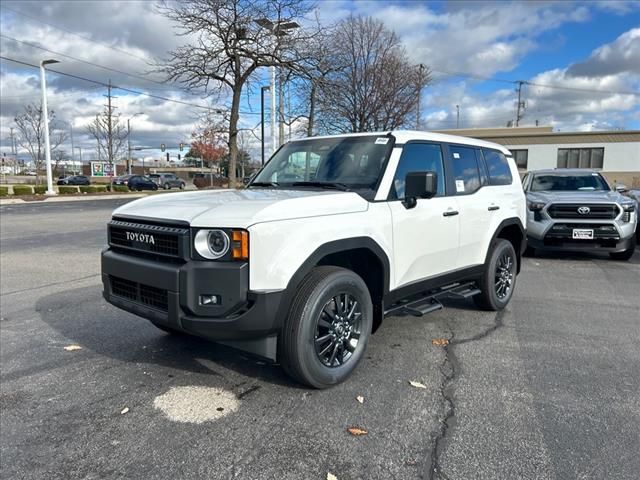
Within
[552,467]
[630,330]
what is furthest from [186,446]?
[630,330]

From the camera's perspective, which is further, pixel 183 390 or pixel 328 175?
pixel 328 175

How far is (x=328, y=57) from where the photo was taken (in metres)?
19.6

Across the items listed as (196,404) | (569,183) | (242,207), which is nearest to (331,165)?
(242,207)

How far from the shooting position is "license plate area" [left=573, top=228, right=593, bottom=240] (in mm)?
8984

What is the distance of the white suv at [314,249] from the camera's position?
313cm

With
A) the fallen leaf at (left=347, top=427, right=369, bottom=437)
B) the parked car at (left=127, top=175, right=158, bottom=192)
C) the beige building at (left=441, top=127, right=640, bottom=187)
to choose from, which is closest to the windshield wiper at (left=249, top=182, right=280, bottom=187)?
the fallen leaf at (left=347, top=427, right=369, bottom=437)

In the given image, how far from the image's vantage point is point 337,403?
11.3 ft

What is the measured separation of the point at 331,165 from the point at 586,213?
21.3ft

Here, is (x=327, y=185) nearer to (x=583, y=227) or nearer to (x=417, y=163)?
(x=417, y=163)

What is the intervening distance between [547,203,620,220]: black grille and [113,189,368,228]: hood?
21.8 feet

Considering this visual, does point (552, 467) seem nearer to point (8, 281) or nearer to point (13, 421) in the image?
point (13, 421)

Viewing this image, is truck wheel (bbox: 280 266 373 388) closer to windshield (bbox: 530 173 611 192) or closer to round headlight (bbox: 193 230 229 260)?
round headlight (bbox: 193 230 229 260)

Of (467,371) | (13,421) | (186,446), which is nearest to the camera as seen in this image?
(186,446)

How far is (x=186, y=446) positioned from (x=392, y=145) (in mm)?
2795
